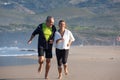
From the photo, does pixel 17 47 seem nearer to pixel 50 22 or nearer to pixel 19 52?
pixel 19 52

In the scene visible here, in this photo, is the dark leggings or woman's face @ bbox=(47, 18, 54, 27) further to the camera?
the dark leggings

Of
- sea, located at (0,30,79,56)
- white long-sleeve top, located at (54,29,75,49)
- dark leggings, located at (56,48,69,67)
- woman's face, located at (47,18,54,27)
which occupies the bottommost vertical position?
sea, located at (0,30,79,56)

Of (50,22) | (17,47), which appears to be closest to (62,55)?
(50,22)

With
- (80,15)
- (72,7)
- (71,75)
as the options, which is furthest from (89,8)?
(71,75)

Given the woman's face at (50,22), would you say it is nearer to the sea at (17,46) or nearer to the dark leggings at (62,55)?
the dark leggings at (62,55)

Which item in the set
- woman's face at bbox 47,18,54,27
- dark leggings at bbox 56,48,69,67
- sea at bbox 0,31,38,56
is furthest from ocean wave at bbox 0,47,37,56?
woman's face at bbox 47,18,54,27

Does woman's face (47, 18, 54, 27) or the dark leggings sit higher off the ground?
woman's face (47, 18, 54, 27)

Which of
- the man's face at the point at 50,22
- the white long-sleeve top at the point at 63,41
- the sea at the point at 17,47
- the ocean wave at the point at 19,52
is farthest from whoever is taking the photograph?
the sea at the point at 17,47

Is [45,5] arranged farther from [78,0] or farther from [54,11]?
[54,11]

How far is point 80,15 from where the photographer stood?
9875 cm

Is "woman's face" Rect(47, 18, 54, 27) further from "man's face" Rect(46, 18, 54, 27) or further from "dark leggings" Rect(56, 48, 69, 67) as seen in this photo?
"dark leggings" Rect(56, 48, 69, 67)

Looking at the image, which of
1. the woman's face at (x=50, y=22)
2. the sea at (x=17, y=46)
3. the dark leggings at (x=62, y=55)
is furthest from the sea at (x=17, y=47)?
the woman's face at (x=50, y=22)

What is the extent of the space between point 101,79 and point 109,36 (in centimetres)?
4307

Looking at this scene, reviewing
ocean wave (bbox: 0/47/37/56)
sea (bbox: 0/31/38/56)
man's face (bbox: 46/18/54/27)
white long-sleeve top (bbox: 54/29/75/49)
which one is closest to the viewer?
man's face (bbox: 46/18/54/27)
